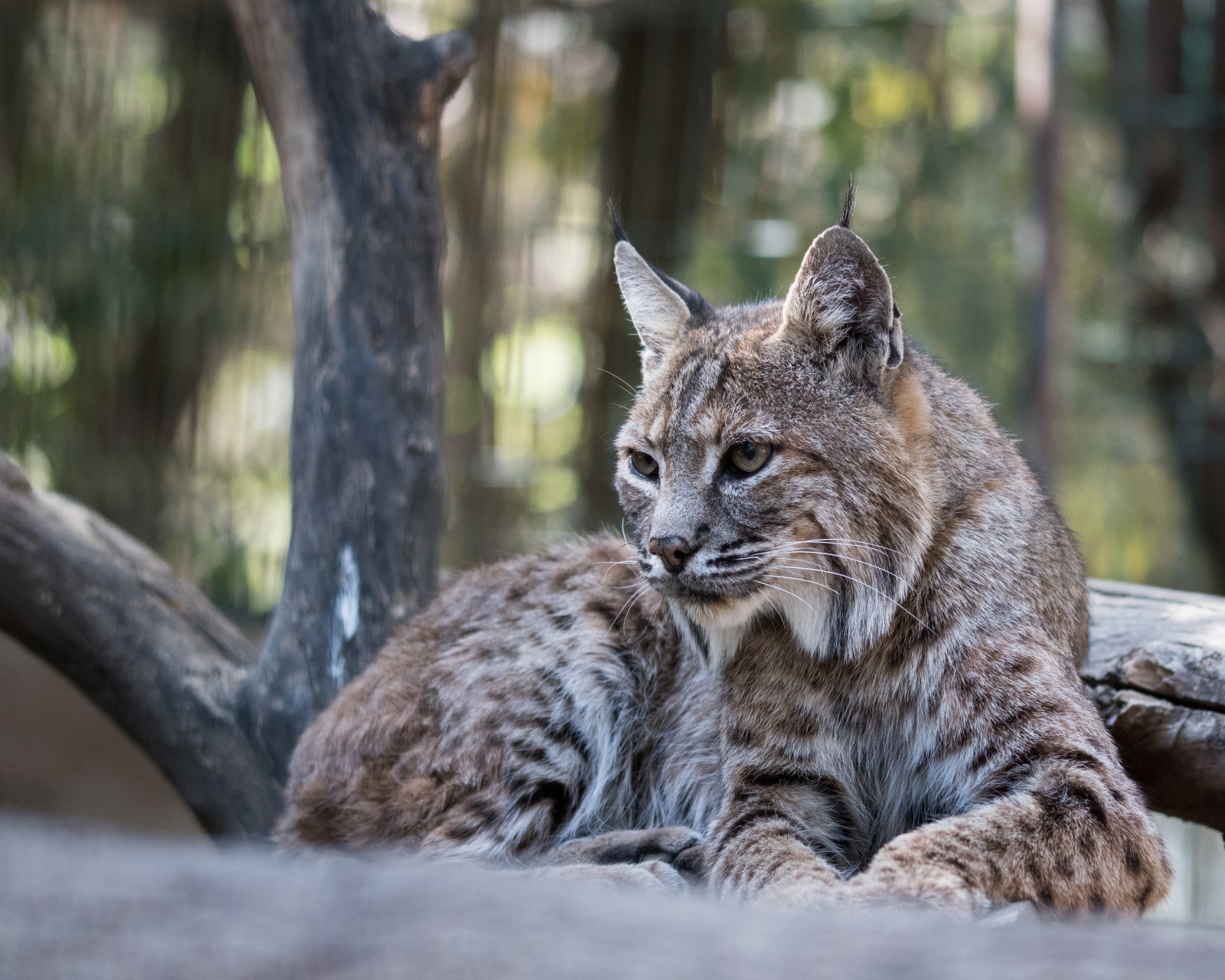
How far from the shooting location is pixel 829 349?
3.02 metres

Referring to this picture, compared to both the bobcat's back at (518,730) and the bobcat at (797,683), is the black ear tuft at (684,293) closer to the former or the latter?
the bobcat at (797,683)

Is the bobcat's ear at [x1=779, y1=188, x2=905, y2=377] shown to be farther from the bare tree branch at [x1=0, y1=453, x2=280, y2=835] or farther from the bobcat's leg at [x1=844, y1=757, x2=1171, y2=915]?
the bare tree branch at [x1=0, y1=453, x2=280, y2=835]

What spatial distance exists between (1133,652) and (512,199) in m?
4.80

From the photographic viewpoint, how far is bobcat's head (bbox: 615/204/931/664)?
289 centimetres

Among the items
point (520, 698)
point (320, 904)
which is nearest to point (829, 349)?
point (520, 698)

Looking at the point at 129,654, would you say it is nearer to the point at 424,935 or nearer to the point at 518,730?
the point at 518,730

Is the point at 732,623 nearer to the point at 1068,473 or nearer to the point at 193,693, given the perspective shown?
the point at 193,693

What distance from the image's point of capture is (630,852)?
3146 mm

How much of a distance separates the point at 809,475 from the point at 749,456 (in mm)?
148

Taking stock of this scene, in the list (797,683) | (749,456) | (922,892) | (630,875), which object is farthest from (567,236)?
(922,892)

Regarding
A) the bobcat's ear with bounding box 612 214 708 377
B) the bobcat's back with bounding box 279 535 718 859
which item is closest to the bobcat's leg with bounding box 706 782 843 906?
the bobcat's back with bounding box 279 535 718 859

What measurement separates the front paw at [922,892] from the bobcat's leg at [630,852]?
0.63m

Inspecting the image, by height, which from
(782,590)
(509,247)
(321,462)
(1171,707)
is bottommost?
(1171,707)

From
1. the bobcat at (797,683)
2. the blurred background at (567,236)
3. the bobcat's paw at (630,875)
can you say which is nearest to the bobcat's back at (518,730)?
the bobcat at (797,683)
